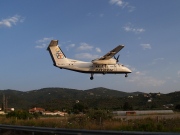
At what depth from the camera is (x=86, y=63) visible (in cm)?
3234

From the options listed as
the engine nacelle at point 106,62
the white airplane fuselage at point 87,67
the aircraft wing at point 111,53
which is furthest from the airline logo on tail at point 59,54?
the aircraft wing at point 111,53

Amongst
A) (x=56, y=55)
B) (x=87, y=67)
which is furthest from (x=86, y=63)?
(x=56, y=55)

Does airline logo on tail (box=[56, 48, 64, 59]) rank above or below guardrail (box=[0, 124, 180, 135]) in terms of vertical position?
above

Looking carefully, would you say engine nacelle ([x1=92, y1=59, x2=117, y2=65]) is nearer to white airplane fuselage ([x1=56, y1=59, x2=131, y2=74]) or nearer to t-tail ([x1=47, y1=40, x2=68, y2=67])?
white airplane fuselage ([x1=56, y1=59, x2=131, y2=74])

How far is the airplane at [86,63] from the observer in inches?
1265

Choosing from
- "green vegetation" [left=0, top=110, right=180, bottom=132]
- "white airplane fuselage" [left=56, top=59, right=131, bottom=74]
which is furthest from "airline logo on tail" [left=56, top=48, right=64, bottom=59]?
"green vegetation" [left=0, top=110, right=180, bottom=132]

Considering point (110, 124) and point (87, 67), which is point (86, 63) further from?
point (110, 124)

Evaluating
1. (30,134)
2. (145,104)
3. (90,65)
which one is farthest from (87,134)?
(145,104)

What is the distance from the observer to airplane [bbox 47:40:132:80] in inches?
1265

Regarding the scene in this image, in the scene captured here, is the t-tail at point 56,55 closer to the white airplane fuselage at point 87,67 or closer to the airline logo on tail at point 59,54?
the airline logo on tail at point 59,54

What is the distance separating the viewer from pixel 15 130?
70.7ft

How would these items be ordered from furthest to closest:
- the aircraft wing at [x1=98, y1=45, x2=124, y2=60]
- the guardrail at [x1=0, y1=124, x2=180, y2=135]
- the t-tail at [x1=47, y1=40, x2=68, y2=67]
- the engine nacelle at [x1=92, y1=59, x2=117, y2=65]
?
the t-tail at [x1=47, y1=40, x2=68, y2=67] → the engine nacelle at [x1=92, y1=59, x2=117, y2=65] → the aircraft wing at [x1=98, y1=45, x2=124, y2=60] → the guardrail at [x1=0, y1=124, x2=180, y2=135]

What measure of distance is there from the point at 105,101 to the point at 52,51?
7924cm

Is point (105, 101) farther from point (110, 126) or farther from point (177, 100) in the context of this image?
point (110, 126)
